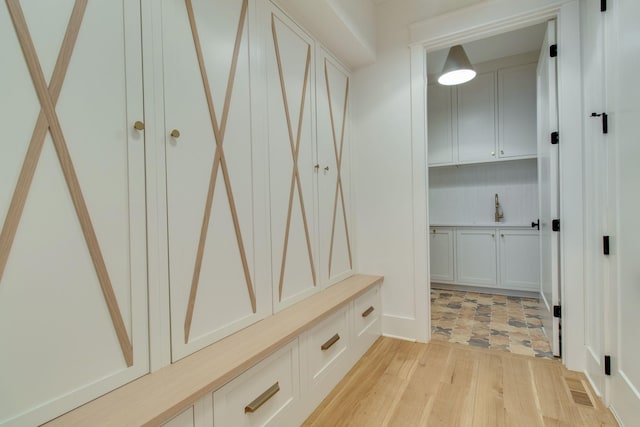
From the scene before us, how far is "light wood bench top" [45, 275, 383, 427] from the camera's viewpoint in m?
0.88

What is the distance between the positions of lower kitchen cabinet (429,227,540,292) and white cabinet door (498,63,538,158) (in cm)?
101

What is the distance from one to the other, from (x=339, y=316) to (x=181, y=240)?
1.19 m

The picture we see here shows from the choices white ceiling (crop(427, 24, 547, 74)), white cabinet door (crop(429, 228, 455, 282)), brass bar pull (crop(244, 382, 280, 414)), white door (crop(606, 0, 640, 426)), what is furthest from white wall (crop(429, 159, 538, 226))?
brass bar pull (crop(244, 382, 280, 414))

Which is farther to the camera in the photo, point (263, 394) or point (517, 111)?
point (517, 111)

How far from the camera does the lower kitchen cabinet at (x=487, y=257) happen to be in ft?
11.9

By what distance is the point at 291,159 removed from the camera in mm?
1924

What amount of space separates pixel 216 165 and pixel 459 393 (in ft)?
6.26

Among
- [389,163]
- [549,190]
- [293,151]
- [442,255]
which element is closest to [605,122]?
[549,190]

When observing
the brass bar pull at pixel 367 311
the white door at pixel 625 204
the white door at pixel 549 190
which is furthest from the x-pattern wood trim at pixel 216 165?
the white door at pixel 549 190

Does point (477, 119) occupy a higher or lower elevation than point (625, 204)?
higher

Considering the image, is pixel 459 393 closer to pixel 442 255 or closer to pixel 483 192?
pixel 442 255

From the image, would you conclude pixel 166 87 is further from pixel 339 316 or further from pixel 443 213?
pixel 443 213

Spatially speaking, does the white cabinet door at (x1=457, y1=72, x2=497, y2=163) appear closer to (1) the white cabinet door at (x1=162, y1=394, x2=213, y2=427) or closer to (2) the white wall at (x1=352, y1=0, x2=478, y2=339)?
(2) the white wall at (x1=352, y1=0, x2=478, y2=339)

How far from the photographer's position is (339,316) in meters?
2.00
